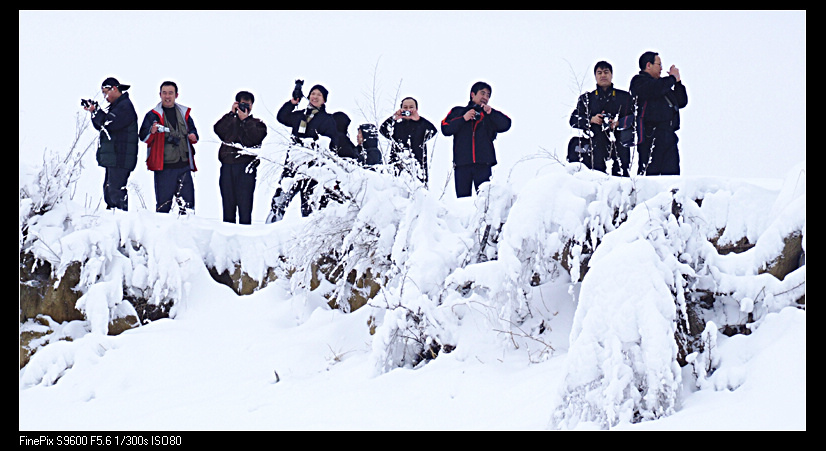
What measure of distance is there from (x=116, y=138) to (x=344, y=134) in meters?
2.24

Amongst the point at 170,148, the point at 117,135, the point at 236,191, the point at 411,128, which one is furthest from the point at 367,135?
the point at 117,135

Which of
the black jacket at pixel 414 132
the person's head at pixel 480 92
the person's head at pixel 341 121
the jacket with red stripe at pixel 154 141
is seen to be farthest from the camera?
the person's head at pixel 341 121

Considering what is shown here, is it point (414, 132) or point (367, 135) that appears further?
point (367, 135)

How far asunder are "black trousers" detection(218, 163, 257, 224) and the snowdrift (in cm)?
73

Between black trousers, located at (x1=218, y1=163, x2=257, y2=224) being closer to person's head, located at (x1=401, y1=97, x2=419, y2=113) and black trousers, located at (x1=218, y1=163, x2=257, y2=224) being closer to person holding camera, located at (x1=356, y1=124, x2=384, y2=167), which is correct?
person holding camera, located at (x1=356, y1=124, x2=384, y2=167)

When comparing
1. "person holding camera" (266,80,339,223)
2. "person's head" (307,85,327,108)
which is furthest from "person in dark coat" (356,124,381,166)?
"person's head" (307,85,327,108)

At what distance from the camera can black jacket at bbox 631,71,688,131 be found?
22.1 ft

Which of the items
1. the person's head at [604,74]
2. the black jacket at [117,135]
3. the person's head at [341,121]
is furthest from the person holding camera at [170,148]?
the person's head at [604,74]

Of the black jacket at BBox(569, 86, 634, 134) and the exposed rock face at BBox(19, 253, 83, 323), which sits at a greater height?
the black jacket at BBox(569, 86, 634, 134)

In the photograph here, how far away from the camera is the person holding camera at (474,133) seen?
7383 mm

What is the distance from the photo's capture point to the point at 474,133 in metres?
7.39

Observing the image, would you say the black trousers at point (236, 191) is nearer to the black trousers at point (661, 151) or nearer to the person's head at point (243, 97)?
the person's head at point (243, 97)

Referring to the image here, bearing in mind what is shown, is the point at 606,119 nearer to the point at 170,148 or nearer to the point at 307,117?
the point at 307,117

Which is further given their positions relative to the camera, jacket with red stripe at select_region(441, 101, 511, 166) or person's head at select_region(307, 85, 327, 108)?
person's head at select_region(307, 85, 327, 108)
